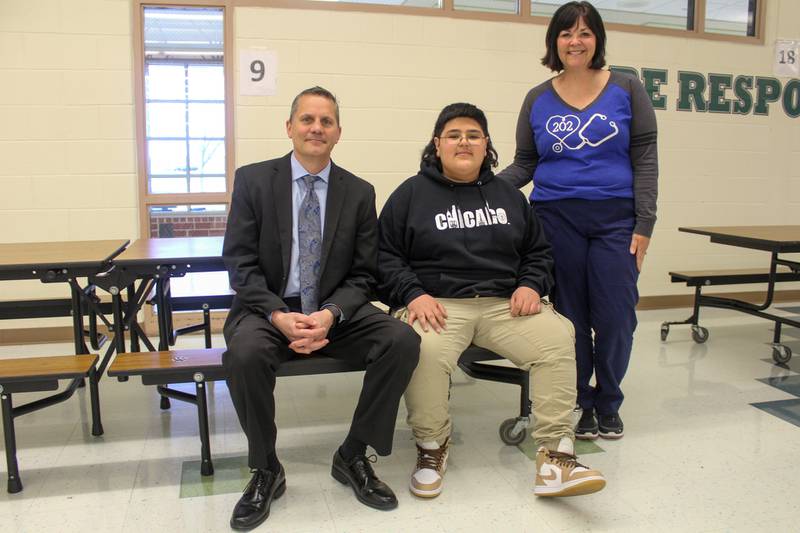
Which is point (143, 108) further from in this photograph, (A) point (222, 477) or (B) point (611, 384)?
(B) point (611, 384)

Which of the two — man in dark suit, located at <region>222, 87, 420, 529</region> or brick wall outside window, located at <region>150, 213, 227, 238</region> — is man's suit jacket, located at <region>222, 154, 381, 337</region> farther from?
brick wall outside window, located at <region>150, 213, 227, 238</region>

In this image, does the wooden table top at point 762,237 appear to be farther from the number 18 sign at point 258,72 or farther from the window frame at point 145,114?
the window frame at point 145,114

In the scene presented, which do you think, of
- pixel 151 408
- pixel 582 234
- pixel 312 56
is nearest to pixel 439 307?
pixel 582 234

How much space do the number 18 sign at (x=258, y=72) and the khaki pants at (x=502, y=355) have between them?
2.31 meters

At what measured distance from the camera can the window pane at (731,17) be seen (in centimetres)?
468

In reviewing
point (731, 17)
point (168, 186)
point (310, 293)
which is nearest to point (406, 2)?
point (168, 186)

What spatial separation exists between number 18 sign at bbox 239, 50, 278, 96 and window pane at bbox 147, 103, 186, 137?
1.39ft

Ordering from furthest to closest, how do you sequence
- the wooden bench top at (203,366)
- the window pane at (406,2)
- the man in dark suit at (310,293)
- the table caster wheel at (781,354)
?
the window pane at (406,2) < the table caster wheel at (781,354) < the wooden bench top at (203,366) < the man in dark suit at (310,293)

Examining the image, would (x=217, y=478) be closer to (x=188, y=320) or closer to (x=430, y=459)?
(x=430, y=459)

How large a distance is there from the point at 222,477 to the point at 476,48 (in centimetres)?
321

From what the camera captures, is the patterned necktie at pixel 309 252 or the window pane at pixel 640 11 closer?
the patterned necktie at pixel 309 252

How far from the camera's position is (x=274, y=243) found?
2.12m

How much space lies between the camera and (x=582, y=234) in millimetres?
2393

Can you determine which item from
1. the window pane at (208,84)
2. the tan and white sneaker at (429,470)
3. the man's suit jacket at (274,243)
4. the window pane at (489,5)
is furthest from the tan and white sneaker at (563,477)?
the window pane at (489,5)
